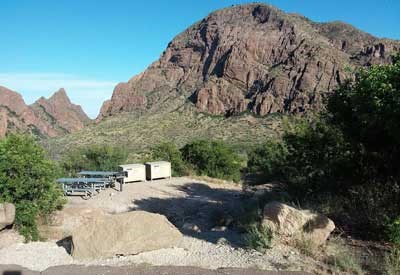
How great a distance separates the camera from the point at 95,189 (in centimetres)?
1856

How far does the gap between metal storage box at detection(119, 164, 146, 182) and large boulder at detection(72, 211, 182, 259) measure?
12.9m

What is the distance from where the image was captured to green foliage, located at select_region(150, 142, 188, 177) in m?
26.1

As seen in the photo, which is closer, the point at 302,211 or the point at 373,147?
the point at 302,211

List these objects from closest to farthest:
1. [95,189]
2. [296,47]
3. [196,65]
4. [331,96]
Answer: [331,96], [95,189], [296,47], [196,65]

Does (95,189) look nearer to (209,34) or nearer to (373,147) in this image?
(373,147)

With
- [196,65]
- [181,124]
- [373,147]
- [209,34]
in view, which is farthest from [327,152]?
[209,34]

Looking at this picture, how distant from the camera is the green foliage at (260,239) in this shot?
288 inches

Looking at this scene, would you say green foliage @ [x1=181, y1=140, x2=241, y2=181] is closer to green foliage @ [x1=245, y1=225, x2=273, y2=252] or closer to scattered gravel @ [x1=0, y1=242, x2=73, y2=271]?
scattered gravel @ [x1=0, y1=242, x2=73, y2=271]

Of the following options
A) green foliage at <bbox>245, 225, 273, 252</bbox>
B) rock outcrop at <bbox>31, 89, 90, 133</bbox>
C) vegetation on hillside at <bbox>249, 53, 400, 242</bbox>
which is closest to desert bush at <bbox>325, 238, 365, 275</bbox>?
vegetation on hillside at <bbox>249, 53, 400, 242</bbox>

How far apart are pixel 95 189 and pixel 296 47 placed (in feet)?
289

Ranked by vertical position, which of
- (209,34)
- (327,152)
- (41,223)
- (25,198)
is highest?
(209,34)

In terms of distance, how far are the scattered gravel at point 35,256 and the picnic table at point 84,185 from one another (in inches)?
342

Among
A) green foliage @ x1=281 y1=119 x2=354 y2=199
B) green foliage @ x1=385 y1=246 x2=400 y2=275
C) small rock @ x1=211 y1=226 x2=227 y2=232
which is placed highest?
green foliage @ x1=281 y1=119 x2=354 y2=199

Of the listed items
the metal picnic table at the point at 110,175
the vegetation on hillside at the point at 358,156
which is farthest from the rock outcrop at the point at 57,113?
the vegetation on hillside at the point at 358,156
